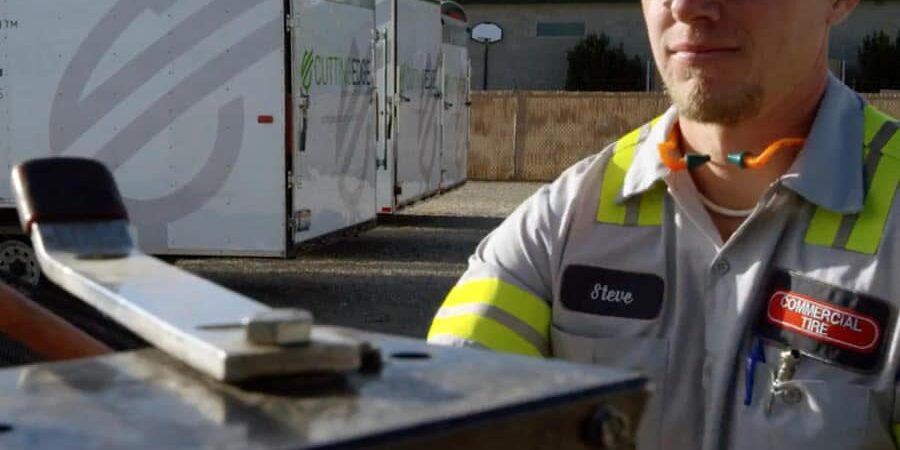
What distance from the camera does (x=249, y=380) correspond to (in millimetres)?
822

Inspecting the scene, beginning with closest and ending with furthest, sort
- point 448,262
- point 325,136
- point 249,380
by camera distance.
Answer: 1. point 249,380
2. point 325,136
3. point 448,262

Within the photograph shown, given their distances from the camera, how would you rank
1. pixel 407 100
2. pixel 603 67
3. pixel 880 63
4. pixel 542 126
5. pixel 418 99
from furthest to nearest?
1. pixel 603 67
2. pixel 880 63
3. pixel 542 126
4. pixel 418 99
5. pixel 407 100

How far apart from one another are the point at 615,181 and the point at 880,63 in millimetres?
32378

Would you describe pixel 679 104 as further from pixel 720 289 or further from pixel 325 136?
pixel 325 136

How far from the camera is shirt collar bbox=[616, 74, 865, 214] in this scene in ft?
6.09

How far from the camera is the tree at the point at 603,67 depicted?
3372 cm

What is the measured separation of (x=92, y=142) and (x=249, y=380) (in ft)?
30.3

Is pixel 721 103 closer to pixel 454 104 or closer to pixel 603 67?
pixel 454 104

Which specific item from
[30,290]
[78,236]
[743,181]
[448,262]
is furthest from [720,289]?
[448,262]

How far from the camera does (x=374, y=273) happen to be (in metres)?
11.9

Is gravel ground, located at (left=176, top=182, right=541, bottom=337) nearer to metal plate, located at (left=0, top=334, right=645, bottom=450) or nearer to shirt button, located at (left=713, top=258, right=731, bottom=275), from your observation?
shirt button, located at (left=713, top=258, right=731, bottom=275)

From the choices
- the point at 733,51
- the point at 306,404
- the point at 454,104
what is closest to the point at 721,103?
the point at 733,51

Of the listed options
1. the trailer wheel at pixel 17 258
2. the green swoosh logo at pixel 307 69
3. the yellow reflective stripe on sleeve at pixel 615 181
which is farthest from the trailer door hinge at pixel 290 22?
the yellow reflective stripe on sleeve at pixel 615 181

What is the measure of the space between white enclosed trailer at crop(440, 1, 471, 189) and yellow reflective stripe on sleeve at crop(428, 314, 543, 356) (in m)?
13.2
